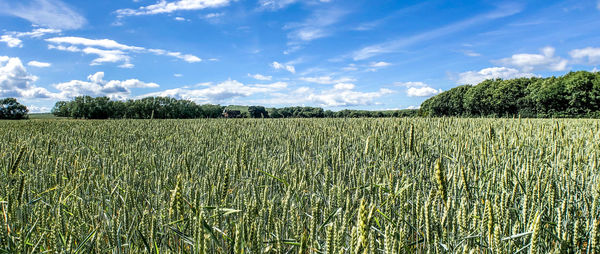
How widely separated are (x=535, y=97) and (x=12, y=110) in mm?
75969

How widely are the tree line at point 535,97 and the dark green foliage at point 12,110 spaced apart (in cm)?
5301

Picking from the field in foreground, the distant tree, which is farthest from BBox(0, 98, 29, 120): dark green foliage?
the field in foreground

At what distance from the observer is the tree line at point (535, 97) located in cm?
4028

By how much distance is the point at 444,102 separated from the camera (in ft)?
241

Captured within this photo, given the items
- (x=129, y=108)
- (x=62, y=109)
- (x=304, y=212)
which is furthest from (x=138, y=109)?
(x=304, y=212)

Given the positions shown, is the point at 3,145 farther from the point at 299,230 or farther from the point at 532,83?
the point at 532,83

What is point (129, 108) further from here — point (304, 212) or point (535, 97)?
point (535, 97)

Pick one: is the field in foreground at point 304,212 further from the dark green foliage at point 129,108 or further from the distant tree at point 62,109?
the distant tree at point 62,109

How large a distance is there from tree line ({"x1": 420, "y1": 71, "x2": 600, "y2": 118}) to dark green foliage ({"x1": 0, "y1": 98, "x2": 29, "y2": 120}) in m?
53.0

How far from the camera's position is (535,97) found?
45.6 metres

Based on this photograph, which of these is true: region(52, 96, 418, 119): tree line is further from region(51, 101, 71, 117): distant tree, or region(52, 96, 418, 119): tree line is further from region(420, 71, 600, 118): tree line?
region(420, 71, 600, 118): tree line

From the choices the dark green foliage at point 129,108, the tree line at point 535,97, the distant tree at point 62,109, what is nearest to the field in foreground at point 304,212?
the tree line at point 535,97

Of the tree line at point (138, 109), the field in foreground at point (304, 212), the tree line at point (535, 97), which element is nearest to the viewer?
the field in foreground at point (304, 212)

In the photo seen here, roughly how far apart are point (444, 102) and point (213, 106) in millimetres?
56603
